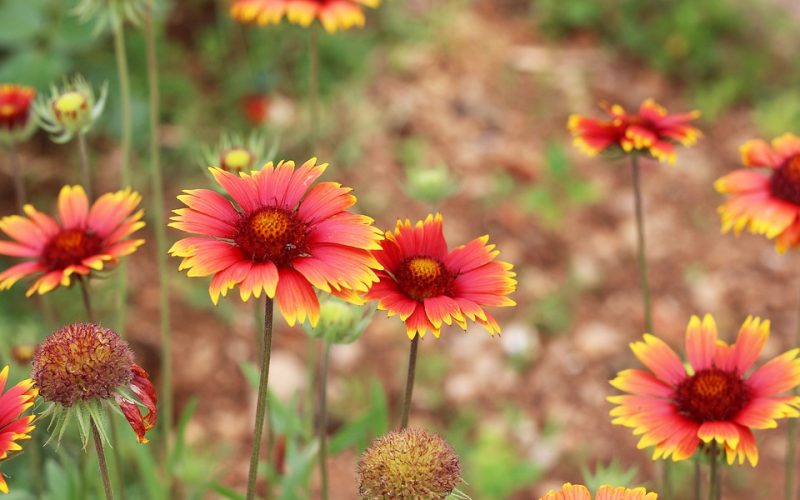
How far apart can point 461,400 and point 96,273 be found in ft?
5.20

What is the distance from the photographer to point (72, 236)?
152cm

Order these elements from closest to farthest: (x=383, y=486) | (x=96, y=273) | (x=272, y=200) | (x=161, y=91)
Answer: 1. (x=383, y=486)
2. (x=272, y=200)
3. (x=96, y=273)
4. (x=161, y=91)

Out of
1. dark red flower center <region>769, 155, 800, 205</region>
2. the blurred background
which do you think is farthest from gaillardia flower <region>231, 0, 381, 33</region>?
dark red flower center <region>769, 155, 800, 205</region>

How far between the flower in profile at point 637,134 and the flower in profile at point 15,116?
1041 millimetres

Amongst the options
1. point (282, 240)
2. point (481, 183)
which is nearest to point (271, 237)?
point (282, 240)

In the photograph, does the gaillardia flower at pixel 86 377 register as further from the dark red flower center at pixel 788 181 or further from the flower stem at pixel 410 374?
the dark red flower center at pixel 788 181

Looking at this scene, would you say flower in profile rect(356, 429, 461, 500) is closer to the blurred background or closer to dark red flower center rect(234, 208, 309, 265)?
dark red flower center rect(234, 208, 309, 265)

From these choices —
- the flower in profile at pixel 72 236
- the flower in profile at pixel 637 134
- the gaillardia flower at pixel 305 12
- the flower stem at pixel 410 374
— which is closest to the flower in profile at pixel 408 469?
the flower stem at pixel 410 374

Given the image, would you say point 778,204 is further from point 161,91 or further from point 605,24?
point 605,24

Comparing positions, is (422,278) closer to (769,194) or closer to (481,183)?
(769,194)

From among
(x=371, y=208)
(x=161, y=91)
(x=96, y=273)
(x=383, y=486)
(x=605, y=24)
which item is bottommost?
(x=383, y=486)

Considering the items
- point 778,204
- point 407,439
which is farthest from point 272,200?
point 778,204

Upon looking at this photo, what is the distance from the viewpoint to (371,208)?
332 cm

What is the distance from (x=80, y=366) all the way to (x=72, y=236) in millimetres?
428
